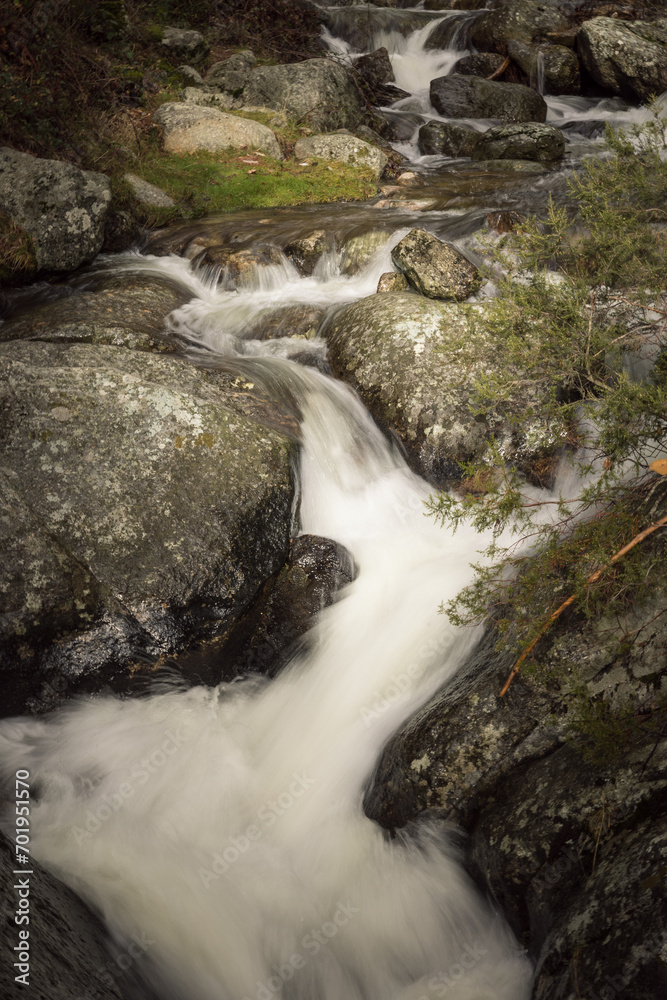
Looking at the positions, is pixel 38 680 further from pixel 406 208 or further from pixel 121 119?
pixel 121 119

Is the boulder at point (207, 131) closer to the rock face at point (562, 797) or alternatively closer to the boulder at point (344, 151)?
the boulder at point (344, 151)

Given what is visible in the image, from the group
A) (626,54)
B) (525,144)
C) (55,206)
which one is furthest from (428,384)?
(626,54)

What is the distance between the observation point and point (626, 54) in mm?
13055

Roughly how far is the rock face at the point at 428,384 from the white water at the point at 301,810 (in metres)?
0.40

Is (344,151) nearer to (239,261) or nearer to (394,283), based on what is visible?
(239,261)

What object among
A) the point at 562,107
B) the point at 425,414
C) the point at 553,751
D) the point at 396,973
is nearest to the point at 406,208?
the point at 425,414

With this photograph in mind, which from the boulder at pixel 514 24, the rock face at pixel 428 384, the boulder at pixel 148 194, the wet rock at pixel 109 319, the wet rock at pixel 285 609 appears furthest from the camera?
the boulder at pixel 514 24

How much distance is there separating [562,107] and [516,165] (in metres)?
4.37

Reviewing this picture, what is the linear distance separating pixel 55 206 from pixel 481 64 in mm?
10839

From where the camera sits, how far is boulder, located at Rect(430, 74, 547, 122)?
503 inches


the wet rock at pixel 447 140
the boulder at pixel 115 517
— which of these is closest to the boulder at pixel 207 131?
the wet rock at pixel 447 140

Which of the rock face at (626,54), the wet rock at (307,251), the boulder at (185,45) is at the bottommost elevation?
the wet rock at (307,251)

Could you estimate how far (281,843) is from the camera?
3748 millimetres

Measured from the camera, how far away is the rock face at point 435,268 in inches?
257
